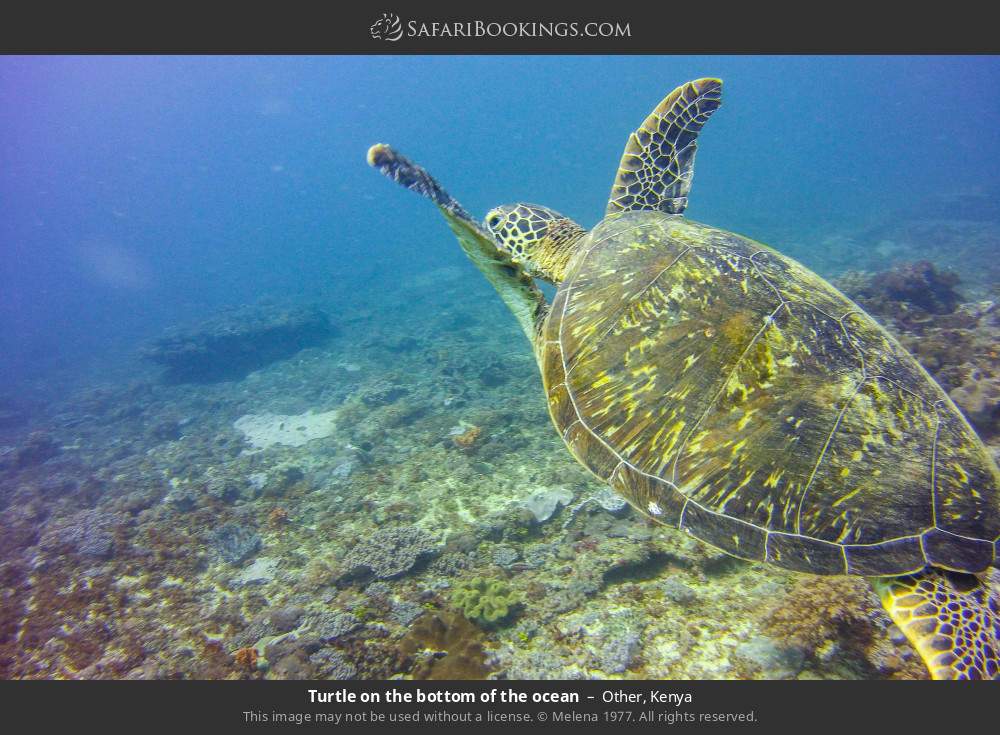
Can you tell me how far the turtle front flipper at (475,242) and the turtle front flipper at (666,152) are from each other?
67.2 inches

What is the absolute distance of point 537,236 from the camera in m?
4.04

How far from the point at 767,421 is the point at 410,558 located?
3.42 metres

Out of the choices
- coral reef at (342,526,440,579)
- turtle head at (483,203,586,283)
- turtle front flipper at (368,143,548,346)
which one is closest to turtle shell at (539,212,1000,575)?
turtle front flipper at (368,143,548,346)

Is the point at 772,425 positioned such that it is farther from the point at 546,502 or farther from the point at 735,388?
the point at 546,502

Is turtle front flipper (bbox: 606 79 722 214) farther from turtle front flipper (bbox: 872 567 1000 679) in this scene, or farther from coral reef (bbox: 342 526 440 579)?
coral reef (bbox: 342 526 440 579)

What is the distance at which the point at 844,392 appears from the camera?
2.06 meters

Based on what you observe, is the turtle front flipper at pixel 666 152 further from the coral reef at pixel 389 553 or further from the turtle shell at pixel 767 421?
the coral reef at pixel 389 553

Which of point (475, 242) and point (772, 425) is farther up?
point (475, 242)

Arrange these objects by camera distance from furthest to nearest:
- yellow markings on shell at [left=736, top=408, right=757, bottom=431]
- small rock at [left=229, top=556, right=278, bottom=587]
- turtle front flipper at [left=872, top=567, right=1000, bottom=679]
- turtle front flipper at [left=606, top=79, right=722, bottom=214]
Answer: small rock at [left=229, top=556, right=278, bottom=587], turtle front flipper at [left=606, top=79, right=722, bottom=214], yellow markings on shell at [left=736, top=408, right=757, bottom=431], turtle front flipper at [left=872, top=567, right=1000, bottom=679]

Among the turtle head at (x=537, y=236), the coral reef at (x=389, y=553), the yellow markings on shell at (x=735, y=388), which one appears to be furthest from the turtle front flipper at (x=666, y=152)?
the coral reef at (x=389, y=553)
